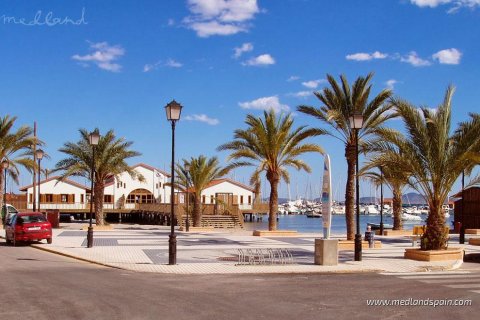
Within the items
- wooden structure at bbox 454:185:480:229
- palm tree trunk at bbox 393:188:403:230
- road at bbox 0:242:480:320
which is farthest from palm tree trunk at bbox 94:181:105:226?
wooden structure at bbox 454:185:480:229

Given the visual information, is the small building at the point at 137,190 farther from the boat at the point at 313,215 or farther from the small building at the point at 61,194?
the boat at the point at 313,215

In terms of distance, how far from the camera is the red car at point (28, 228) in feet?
84.2

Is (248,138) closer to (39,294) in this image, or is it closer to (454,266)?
(454,266)

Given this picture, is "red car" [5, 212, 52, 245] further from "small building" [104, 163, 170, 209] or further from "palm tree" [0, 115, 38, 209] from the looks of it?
"small building" [104, 163, 170, 209]

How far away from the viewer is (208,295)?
12.0 m

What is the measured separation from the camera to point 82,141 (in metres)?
42.4

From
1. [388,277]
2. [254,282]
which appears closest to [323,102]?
[388,277]

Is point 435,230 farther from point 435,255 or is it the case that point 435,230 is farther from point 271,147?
point 271,147

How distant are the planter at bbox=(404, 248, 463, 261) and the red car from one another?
16.1 meters

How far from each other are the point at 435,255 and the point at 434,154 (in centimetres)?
347

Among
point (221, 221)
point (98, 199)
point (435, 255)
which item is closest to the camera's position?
point (435, 255)

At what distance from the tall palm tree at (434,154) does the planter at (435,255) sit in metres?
0.38

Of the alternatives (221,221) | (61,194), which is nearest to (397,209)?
(221,221)

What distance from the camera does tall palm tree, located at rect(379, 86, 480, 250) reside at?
1941cm
